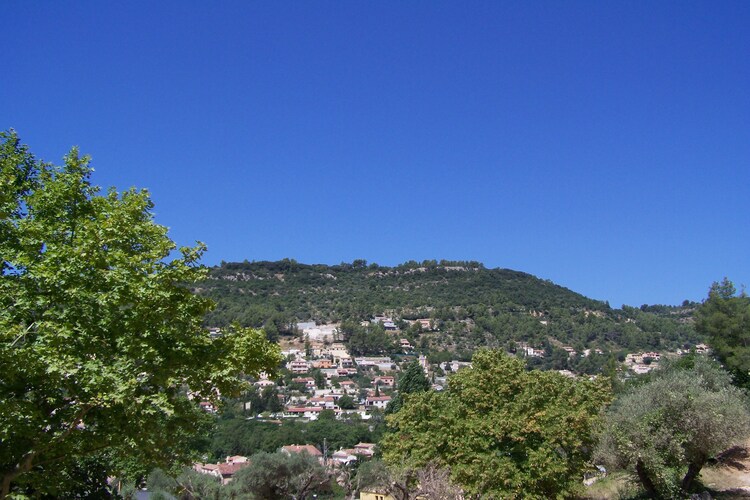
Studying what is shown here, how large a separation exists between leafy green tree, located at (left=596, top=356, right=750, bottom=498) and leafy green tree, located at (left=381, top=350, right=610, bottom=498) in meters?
1.37

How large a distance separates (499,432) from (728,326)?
21206 mm

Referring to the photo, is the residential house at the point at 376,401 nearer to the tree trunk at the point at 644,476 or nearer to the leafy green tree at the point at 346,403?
the leafy green tree at the point at 346,403

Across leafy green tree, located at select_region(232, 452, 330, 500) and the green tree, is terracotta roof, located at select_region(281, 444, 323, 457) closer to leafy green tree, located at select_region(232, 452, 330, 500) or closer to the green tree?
leafy green tree, located at select_region(232, 452, 330, 500)

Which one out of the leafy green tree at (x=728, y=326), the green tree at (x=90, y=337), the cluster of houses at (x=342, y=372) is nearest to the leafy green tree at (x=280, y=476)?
the leafy green tree at (x=728, y=326)

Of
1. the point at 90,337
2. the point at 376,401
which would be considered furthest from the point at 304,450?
the point at 376,401

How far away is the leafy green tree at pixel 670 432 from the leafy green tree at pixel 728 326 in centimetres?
1562

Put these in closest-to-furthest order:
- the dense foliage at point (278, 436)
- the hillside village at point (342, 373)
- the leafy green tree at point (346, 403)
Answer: the dense foliage at point (278, 436) < the hillside village at point (342, 373) < the leafy green tree at point (346, 403)

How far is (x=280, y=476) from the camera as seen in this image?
131 ft

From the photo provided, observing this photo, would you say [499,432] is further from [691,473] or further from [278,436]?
[278,436]

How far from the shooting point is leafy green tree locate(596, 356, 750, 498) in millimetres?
16781

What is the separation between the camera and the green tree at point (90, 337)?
30.4ft

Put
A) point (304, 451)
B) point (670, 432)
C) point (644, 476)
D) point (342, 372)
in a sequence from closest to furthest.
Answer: point (670, 432)
point (644, 476)
point (304, 451)
point (342, 372)

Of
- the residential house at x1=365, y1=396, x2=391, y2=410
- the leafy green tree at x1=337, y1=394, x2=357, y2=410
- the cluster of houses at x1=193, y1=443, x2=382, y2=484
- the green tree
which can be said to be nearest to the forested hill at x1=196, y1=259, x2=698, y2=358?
the leafy green tree at x1=337, y1=394, x2=357, y2=410

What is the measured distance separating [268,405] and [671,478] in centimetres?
9621
